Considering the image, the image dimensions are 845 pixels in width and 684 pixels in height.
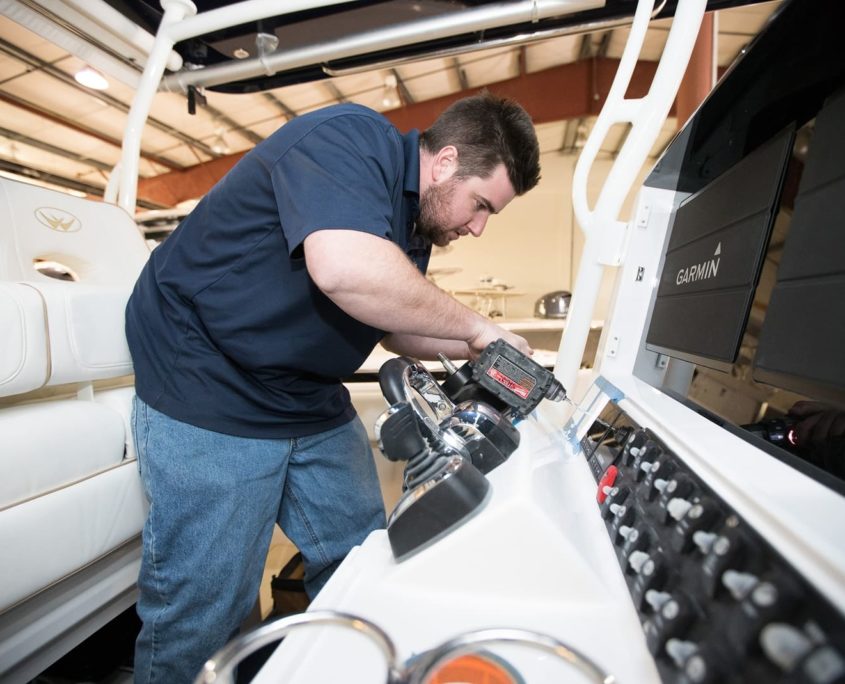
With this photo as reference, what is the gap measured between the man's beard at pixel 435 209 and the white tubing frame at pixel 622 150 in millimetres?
261

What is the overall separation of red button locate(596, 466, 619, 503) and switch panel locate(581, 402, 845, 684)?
0.02m

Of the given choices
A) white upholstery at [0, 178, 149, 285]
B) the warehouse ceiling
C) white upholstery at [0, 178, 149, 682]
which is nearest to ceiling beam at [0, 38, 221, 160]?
the warehouse ceiling

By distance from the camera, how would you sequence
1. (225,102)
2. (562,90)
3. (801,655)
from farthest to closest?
(225,102) < (562,90) < (801,655)

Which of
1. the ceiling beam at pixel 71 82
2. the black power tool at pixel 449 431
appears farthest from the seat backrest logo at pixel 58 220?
the ceiling beam at pixel 71 82

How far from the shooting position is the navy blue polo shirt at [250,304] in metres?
0.79

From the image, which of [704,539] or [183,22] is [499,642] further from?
[183,22]

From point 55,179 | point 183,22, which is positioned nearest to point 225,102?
point 55,179

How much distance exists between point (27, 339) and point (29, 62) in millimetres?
4783

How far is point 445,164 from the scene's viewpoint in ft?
3.07

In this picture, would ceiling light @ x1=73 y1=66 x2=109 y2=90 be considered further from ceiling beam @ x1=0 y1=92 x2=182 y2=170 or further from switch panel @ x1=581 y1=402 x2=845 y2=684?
switch panel @ x1=581 y1=402 x2=845 y2=684

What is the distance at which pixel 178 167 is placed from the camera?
620 centimetres

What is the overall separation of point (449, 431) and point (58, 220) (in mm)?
1118

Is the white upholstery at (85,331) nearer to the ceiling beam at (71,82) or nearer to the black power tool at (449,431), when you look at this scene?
the black power tool at (449,431)

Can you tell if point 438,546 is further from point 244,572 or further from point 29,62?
point 29,62
